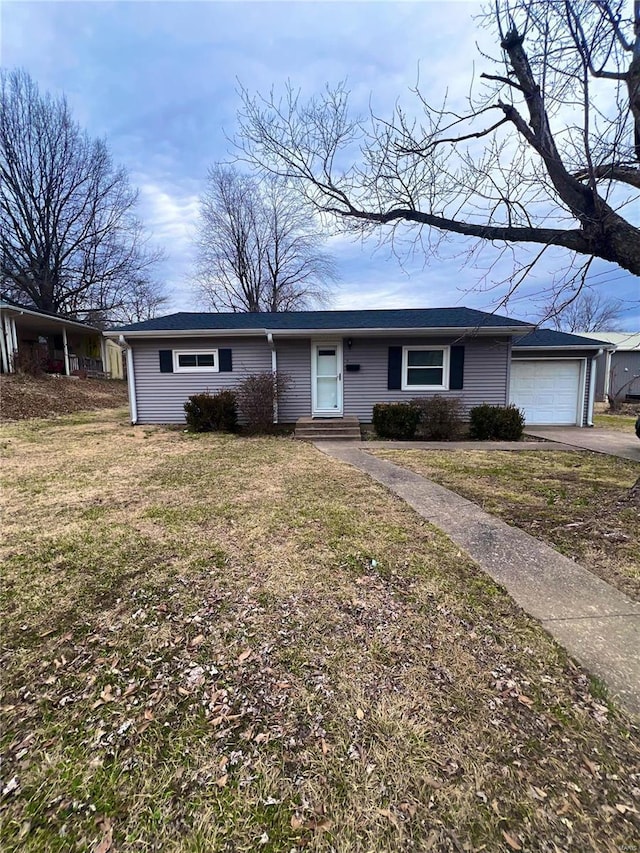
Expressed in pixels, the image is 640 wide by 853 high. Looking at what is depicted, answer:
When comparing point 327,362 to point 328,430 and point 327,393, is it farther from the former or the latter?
point 328,430

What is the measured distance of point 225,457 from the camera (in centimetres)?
673

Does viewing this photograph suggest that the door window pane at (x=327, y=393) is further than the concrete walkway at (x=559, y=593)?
Yes

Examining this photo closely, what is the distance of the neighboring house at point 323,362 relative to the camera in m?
10.0

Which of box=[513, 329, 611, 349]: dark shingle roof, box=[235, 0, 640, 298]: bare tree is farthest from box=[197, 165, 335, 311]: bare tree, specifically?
box=[235, 0, 640, 298]: bare tree

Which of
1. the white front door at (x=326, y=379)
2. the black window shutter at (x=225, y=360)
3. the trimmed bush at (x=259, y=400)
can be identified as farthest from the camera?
the black window shutter at (x=225, y=360)

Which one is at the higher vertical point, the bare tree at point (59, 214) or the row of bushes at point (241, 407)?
the bare tree at point (59, 214)

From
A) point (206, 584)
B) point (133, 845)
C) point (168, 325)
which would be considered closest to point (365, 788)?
point (133, 845)

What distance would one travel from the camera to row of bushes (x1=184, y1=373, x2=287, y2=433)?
9383mm

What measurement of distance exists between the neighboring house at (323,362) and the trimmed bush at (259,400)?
0.90 metres

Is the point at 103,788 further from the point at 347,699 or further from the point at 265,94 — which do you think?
the point at 265,94

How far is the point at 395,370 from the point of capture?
401 inches

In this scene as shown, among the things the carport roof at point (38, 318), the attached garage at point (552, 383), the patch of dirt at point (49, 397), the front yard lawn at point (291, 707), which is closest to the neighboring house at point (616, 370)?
the attached garage at point (552, 383)

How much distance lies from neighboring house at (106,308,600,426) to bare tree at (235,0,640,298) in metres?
4.51

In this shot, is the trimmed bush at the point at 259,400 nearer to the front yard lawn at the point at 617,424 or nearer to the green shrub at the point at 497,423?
the green shrub at the point at 497,423
